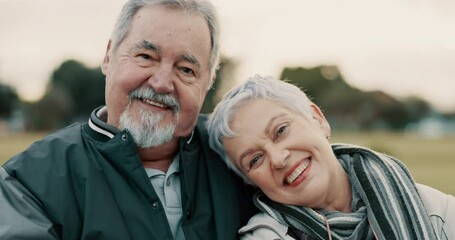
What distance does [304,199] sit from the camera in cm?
325

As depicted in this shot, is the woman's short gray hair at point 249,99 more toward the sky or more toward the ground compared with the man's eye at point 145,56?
more toward the ground

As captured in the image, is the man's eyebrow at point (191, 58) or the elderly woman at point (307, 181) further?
the man's eyebrow at point (191, 58)

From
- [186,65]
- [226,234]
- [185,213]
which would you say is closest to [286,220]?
[226,234]

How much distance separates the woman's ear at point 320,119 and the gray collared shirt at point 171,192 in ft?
2.93

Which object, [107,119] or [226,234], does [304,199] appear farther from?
[107,119]

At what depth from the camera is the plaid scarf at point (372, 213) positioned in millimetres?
3170

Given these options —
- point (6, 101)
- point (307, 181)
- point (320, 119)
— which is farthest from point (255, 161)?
point (6, 101)

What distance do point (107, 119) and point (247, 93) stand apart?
973mm

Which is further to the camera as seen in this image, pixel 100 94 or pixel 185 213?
pixel 100 94

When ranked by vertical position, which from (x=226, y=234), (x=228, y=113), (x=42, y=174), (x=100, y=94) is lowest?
(x=100, y=94)

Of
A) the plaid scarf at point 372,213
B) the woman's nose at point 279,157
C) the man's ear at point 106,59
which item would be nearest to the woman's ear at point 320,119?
the plaid scarf at point 372,213

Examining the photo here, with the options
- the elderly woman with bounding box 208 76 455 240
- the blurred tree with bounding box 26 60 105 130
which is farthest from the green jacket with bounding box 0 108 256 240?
the blurred tree with bounding box 26 60 105 130

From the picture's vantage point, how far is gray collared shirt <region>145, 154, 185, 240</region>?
11.4ft

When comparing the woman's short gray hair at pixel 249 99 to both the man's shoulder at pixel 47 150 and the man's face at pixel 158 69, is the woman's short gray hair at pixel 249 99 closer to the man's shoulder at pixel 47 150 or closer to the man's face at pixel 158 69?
the man's face at pixel 158 69
